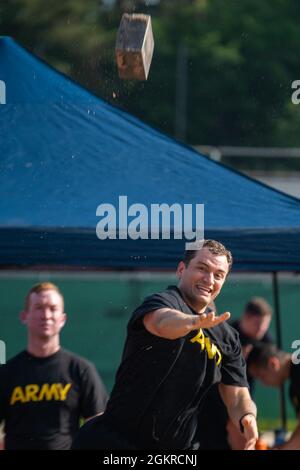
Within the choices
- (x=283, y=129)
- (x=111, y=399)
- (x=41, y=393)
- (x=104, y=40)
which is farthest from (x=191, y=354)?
(x=283, y=129)

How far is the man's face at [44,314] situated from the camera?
5762 mm

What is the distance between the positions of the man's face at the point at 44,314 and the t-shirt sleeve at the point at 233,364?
1376 millimetres

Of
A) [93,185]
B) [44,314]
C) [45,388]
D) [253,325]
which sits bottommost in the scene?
[45,388]

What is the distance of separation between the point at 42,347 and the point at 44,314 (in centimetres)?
19

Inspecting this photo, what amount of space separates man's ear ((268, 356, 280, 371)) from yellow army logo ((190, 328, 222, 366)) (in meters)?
1.39

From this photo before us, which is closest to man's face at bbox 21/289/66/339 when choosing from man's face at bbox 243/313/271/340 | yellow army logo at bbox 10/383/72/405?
yellow army logo at bbox 10/383/72/405

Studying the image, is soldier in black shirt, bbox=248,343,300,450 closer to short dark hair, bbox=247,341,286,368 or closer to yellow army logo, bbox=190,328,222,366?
short dark hair, bbox=247,341,286,368

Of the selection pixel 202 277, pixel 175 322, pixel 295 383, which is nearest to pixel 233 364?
pixel 202 277

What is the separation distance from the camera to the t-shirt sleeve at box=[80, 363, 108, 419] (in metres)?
5.70

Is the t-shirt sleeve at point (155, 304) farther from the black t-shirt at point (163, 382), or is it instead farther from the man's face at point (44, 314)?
the man's face at point (44, 314)

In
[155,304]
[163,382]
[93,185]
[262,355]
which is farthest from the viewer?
[262,355]

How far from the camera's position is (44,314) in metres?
Result: 5.75

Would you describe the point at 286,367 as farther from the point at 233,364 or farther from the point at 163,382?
the point at 163,382
